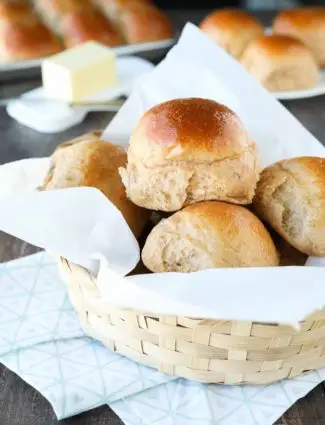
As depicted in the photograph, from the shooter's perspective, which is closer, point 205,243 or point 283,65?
point 205,243

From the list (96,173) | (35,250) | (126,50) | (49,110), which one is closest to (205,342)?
(96,173)

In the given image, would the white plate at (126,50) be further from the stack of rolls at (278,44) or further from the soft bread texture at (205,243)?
the soft bread texture at (205,243)

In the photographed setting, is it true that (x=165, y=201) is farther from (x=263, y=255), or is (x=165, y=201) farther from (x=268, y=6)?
(x=268, y=6)

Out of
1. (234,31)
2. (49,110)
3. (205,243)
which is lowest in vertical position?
(49,110)

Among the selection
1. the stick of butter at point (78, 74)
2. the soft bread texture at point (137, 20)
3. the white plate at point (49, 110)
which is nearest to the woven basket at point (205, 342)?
the white plate at point (49, 110)

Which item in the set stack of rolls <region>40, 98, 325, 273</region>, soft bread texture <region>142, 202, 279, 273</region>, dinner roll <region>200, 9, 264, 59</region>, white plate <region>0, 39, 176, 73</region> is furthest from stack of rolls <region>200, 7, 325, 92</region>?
soft bread texture <region>142, 202, 279, 273</region>

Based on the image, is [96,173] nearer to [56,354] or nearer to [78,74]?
[56,354]
